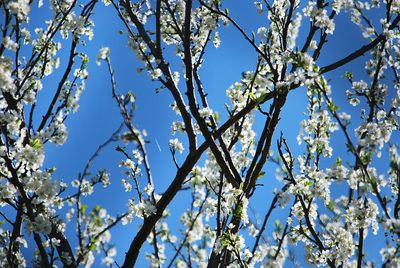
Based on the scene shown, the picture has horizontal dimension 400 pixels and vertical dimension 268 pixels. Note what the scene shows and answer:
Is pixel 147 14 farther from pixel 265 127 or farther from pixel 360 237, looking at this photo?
pixel 360 237

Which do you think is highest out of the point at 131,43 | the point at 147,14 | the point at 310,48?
the point at 147,14

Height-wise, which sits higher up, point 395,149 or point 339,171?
point 339,171

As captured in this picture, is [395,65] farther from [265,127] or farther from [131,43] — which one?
[131,43]

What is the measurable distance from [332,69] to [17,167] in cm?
283

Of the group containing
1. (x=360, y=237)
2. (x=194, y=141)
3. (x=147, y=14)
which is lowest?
(x=360, y=237)

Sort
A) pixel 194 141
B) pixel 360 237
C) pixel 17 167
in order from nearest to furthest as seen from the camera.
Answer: pixel 360 237 → pixel 17 167 → pixel 194 141

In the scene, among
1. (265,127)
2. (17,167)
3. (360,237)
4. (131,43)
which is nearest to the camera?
(360,237)

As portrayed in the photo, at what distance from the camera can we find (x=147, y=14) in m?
5.49

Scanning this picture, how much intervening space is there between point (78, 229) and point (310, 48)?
2820mm

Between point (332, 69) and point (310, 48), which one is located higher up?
point (310, 48)

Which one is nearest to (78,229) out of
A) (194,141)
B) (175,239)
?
(194,141)

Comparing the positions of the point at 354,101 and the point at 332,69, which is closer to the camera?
the point at 332,69

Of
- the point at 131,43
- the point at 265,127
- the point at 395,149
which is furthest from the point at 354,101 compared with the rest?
the point at 131,43

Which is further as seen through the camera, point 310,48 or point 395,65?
point 310,48
